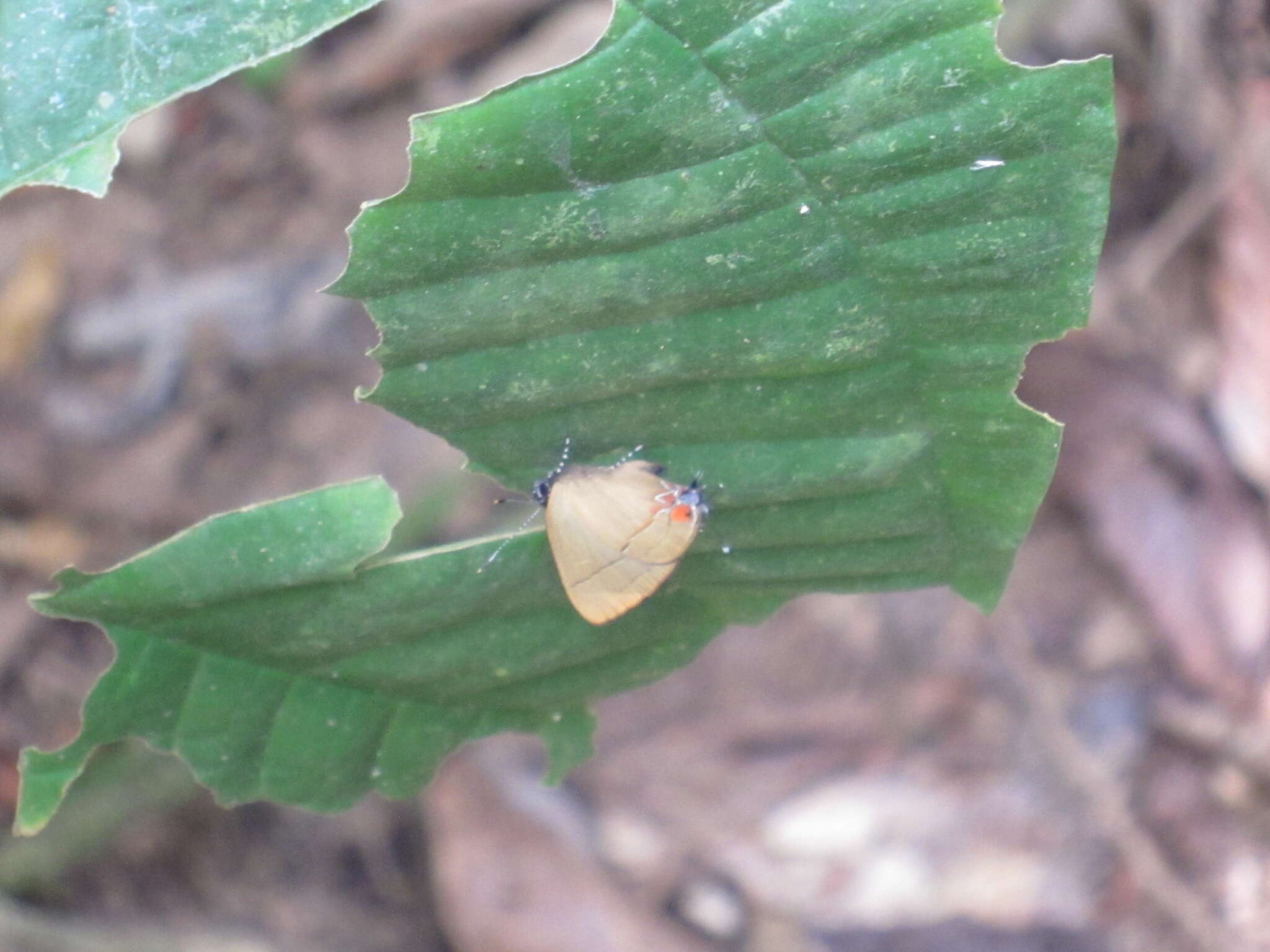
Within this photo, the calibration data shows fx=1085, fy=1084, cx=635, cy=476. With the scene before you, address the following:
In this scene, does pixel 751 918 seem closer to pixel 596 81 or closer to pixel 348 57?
pixel 596 81

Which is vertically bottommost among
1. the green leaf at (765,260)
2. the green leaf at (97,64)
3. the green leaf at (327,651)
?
the green leaf at (327,651)

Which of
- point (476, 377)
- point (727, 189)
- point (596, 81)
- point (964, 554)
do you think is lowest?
point (964, 554)

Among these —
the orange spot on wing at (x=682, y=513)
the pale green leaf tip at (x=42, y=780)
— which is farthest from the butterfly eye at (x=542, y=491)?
the pale green leaf tip at (x=42, y=780)

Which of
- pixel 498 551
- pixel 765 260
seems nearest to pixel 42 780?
pixel 498 551

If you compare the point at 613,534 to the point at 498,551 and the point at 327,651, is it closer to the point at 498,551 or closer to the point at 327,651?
the point at 498,551

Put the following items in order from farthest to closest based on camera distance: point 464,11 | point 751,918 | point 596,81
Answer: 1. point 464,11
2. point 751,918
3. point 596,81

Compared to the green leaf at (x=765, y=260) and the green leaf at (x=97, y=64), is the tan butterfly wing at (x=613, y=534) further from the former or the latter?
the green leaf at (x=97, y=64)

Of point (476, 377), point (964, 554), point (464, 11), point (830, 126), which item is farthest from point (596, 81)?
point (464, 11)
